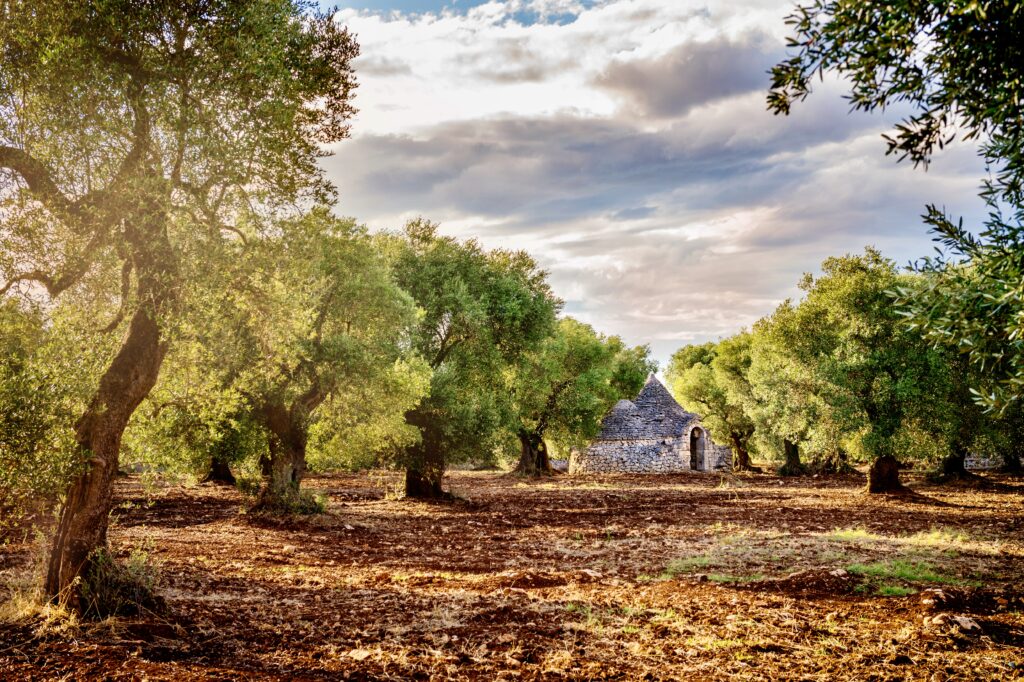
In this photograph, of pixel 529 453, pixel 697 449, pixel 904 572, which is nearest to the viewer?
pixel 904 572

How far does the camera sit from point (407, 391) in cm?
2630

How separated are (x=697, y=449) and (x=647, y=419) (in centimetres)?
881

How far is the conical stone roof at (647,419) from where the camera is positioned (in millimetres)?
65938

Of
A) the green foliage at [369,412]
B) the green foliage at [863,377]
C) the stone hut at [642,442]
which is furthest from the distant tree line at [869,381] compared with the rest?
the stone hut at [642,442]

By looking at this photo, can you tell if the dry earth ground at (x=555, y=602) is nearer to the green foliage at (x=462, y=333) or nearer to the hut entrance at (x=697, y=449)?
the green foliage at (x=462, y=333)

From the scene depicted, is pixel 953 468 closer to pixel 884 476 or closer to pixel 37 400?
pixel 884 476

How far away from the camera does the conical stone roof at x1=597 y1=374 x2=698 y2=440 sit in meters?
65.9

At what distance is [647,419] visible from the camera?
219 ft

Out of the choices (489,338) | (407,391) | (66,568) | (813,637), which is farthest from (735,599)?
(489,338)

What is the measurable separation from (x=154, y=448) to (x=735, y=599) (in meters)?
11.4

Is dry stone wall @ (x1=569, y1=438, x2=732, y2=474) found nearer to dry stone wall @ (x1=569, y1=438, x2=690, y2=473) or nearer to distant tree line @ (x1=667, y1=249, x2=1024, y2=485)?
dry stone wall @ (x1=569, y1=438, x2=690, y2=473)

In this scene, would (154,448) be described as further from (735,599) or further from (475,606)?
(735,599)

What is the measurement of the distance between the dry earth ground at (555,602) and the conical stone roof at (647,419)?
39730 mm

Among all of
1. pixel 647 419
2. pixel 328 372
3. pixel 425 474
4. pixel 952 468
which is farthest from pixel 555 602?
pixel 647 419
